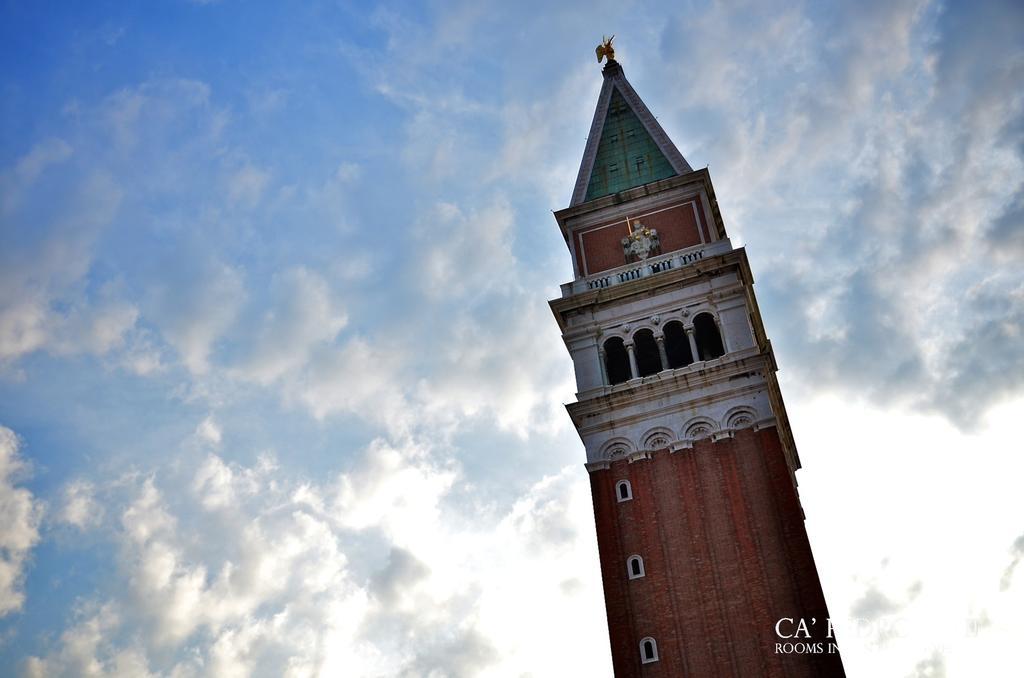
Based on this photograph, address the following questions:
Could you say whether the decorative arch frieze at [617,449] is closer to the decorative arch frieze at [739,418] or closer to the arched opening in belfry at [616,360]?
the arched opening in belfry at [616,360]

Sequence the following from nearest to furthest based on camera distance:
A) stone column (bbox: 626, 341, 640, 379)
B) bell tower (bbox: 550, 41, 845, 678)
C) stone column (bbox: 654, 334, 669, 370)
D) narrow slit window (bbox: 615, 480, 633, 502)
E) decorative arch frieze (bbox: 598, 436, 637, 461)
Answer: bell tower (bbox: 550, 41, 845, 678)
narrow slit window (bbox: 615, 480, 633, 502)
decorative arch frieze (bbox: 598, 436, 637, 461)
stone column (bbox: 654, 334, 669, 370)
stone column (bbox: 626, 341, 640, 379)

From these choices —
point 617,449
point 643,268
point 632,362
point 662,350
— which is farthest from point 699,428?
point 643,268

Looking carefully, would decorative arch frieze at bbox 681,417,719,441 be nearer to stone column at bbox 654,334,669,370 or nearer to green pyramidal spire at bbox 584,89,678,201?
stone column at bbox 654,334,669,370

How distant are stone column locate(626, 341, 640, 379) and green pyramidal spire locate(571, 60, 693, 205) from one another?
12168 millimetres

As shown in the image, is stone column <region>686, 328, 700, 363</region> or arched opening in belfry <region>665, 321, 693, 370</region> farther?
arched opening in belfry <region>665, 321, 693, 370</region>

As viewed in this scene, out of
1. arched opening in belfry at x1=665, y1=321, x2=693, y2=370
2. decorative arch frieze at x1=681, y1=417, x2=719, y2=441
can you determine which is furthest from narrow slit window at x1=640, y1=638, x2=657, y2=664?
arched opening in belfry at x1=665, y1=321, x2=693, y2=370

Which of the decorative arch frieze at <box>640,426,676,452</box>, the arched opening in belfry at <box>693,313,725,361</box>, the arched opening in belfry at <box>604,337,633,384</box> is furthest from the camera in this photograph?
the arched opening in belfry at <box>604,337,633,384</box>

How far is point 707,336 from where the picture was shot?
54031 millimetres

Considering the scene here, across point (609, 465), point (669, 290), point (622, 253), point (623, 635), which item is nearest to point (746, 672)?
point (623, 635)

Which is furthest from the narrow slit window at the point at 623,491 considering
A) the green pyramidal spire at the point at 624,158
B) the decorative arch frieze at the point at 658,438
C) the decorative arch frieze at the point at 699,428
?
the green pyramidal spire at the point at 624,158

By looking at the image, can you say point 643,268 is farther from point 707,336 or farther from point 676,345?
point 707,336

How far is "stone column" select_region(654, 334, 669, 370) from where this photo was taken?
172 feet

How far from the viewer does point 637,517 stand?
48.4 m

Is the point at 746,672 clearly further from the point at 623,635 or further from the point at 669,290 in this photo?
the point at 669,290
